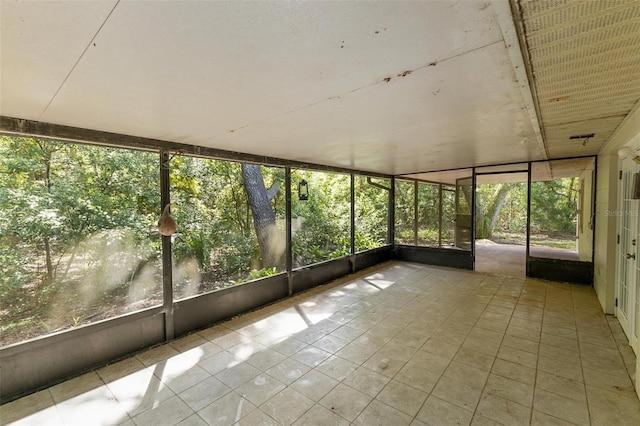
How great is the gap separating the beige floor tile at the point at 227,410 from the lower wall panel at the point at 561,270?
5.45m

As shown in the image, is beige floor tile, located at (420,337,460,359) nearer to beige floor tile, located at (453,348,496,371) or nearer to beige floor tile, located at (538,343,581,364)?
beige floor tile, located at (453,348,496,371)

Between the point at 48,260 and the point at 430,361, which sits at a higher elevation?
the point at 48,260

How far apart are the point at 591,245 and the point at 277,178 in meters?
6.07

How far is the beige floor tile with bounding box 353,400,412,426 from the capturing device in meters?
1.76

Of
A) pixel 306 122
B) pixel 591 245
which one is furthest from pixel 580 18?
pixel 591 245

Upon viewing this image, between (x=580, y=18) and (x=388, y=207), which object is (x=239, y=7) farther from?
(x=388, y=207)

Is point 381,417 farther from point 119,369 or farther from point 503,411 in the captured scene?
point 119,369

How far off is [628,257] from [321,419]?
11.6 ft

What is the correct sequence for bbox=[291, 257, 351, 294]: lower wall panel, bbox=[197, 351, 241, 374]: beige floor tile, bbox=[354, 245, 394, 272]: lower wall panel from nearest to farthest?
bbox=[197, 351, 241, 374]: beige floor tile
bbox=[291, 257, 351, 294]: lower wall panel
bbox=[354, 245, 394, 272]: lower wall panel

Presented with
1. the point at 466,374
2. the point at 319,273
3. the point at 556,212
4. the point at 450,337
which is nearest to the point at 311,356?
the point at 466,374

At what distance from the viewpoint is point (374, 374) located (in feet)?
7.42

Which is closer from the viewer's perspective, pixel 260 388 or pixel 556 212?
pixel 260 388

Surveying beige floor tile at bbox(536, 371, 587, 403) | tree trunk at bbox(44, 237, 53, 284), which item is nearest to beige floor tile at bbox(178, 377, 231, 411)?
beige floor tile at bbox(536, 371, 587, 403)

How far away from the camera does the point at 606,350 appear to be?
2551 mm
